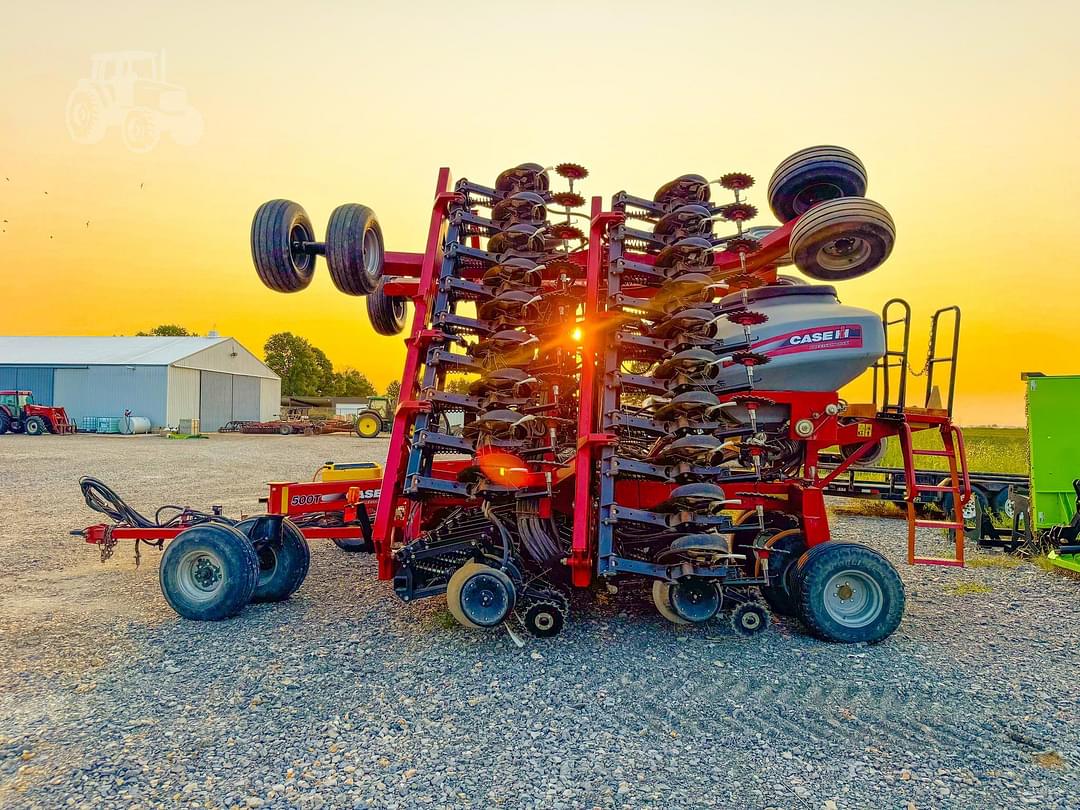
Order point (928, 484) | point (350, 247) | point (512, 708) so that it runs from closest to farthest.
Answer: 1. point (512, 708)
2. point (350, 247)
3. point (928, 484)

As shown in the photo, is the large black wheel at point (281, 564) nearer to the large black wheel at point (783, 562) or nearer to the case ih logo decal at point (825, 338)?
the large black wheel at point (783, 562)

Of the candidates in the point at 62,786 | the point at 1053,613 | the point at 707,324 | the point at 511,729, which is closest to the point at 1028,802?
the point at 511,729

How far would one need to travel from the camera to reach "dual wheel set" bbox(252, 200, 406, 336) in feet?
22.6

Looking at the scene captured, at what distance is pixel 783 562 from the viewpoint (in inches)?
226

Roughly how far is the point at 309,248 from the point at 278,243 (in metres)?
0.38

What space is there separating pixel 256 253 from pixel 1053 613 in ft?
28.2

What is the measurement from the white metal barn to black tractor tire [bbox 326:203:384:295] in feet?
115

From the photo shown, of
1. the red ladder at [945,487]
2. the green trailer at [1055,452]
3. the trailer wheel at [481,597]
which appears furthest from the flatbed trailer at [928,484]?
the trailer wheel at [481,597]

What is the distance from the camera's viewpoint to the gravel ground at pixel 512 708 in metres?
3.20

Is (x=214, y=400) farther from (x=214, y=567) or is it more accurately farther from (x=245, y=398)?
(x=214, y=567)

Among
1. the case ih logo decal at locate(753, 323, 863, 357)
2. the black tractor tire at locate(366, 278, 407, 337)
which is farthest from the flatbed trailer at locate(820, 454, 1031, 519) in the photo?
the black tractor tire at locate(366, 278, 407, 337)

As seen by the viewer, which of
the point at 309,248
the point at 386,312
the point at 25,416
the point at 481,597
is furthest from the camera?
the point at 25,416

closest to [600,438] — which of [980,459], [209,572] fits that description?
[209,572]

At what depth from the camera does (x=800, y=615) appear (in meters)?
5.28
